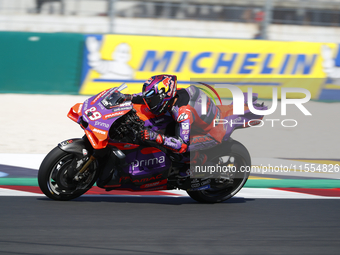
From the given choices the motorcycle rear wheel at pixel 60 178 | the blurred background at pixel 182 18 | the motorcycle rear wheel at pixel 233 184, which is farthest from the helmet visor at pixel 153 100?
the blurred background at pixel 182 18

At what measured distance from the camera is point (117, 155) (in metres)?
4.71

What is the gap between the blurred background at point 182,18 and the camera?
10523 millimetres

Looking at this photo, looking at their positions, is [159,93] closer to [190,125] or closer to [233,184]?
[190,125]

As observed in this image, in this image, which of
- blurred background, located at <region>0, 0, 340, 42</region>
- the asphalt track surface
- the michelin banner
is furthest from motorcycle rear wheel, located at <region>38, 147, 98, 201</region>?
blurred background, located at <region>0, 0, 340, 42</region>

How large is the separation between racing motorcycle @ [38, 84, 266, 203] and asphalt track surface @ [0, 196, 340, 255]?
237 millimetres

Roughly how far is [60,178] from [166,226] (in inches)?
46.2

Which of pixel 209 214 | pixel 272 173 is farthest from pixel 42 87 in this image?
pixel 209 214

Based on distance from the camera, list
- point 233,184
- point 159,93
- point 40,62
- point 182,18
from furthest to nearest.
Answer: point 182,18 < point 40,62 < point 233,184 < point 159,93

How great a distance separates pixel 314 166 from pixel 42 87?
587cm

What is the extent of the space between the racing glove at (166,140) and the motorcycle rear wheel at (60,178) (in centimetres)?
68

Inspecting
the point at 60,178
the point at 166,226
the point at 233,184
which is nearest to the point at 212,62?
the point at 233,184

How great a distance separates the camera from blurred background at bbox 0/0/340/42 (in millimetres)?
10523

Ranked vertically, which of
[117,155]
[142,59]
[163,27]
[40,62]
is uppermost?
[163,27]

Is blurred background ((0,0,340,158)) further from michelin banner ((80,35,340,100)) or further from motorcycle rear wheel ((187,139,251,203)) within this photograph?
motorcycle rear wheel ((187,139,251,203))
